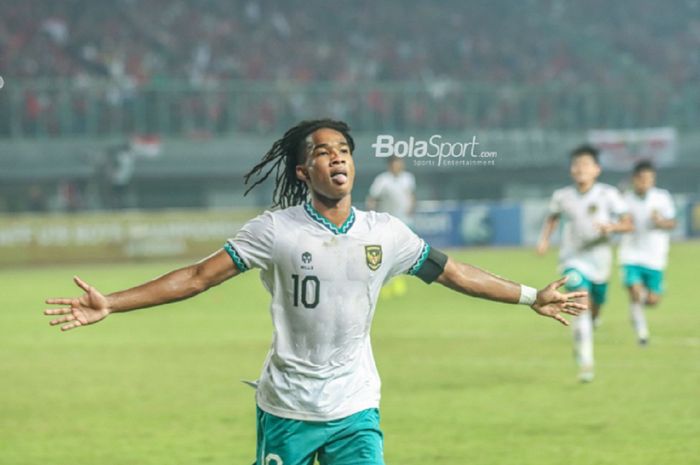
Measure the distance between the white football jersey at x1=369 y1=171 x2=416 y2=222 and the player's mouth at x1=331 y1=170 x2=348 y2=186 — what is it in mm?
17967

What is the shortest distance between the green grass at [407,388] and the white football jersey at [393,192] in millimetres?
2873

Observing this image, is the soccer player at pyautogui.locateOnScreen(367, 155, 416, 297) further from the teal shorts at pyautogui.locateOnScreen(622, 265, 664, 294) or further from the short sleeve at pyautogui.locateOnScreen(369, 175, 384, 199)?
the teal shorts at pyautogui.locateOnScreen(622, 265, 664, 294)

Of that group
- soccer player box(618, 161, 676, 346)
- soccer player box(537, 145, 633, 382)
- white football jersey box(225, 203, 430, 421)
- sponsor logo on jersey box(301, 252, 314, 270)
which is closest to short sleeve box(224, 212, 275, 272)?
white football jersey box(225, 203, 430, 421)

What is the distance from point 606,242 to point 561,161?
24609 millimetres

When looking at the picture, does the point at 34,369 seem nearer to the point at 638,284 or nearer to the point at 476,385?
the point at 476,385

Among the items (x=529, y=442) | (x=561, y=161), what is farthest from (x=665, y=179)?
(x=529, y=442)

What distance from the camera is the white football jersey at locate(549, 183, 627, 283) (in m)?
12.8

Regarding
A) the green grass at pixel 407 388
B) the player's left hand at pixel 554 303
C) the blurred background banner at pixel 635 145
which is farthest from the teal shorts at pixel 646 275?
the blurred background banner at pixel 635 145

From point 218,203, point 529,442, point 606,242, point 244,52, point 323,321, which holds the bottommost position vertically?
point 529,442

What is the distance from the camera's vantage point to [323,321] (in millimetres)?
5340

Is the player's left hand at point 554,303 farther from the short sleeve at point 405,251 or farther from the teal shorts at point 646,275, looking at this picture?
the teal shorts at point 646,275

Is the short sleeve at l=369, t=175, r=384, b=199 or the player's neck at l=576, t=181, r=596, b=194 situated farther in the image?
the short sleeve at l=369, t=175, r=384, b=199

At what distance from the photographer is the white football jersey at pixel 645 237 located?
15.8m

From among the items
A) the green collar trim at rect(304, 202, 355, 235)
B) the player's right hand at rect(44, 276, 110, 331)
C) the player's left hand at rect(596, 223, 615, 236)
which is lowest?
the player's right hand at rect(44, 276, 110, 331)
